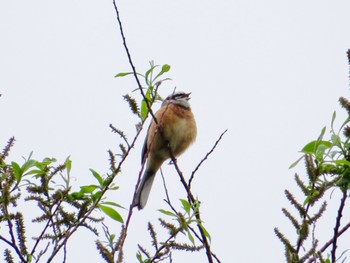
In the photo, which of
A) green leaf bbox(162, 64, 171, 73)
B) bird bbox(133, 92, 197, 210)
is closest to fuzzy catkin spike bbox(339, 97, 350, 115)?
green leaf bbox(162, 64, 171, 73)

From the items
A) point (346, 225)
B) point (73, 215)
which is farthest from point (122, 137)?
point (346, 225)

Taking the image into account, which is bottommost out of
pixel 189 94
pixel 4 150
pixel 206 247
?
pixel 206 247

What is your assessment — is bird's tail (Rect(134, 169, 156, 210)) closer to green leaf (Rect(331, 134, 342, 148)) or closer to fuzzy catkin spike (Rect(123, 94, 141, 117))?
fuzzy catkin spike (Rect(123, 94, 141, 117))

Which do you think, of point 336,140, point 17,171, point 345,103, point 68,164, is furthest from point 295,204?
point 17,171

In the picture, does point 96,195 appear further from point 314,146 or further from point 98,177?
point 314,146

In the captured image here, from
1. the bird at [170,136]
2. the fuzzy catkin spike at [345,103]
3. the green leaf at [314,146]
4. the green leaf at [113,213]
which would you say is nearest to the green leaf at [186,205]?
the green leaf at [113,213]

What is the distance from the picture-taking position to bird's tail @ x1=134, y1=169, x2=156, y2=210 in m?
6.56

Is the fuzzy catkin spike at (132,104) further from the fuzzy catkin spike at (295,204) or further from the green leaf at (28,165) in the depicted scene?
the fuzzy catkin spike at (295,204)

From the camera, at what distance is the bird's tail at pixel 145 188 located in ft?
21.5

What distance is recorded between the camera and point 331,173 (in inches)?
98.3

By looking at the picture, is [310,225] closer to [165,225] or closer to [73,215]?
A: [165,225]

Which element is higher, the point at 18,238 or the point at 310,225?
the point at 18,238

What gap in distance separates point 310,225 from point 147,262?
689mm

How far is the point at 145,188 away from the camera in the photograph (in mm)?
7102
